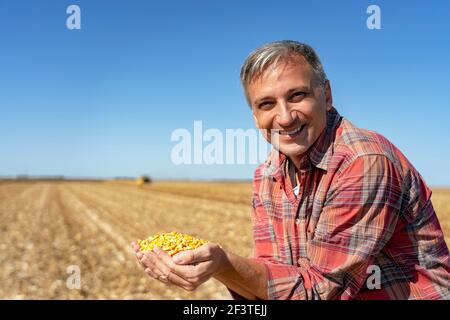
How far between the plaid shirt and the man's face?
10 cm

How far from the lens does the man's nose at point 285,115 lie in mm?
2537

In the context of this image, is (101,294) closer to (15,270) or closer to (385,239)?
(15,270)

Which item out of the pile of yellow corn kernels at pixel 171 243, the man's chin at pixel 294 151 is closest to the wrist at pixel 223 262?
the pile of yellow corn kernels at pixel 171 243

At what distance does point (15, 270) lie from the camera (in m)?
10.7

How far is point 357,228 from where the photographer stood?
237 centimetres

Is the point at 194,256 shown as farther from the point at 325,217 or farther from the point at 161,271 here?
the point at 325,217

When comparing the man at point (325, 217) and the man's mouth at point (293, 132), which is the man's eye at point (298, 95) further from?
the man's mouth at point (293, 132)

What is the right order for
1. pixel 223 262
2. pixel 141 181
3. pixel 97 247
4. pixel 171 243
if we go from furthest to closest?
pixel 141 181 < pixel 97 247 < pixel 171 243 < pixel 223 262

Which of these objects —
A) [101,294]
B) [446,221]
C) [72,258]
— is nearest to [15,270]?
[72,258]

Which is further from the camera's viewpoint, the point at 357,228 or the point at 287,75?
the point at 287,75

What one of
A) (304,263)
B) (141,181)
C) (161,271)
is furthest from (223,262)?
(141,181)

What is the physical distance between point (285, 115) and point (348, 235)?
724 millimetres
